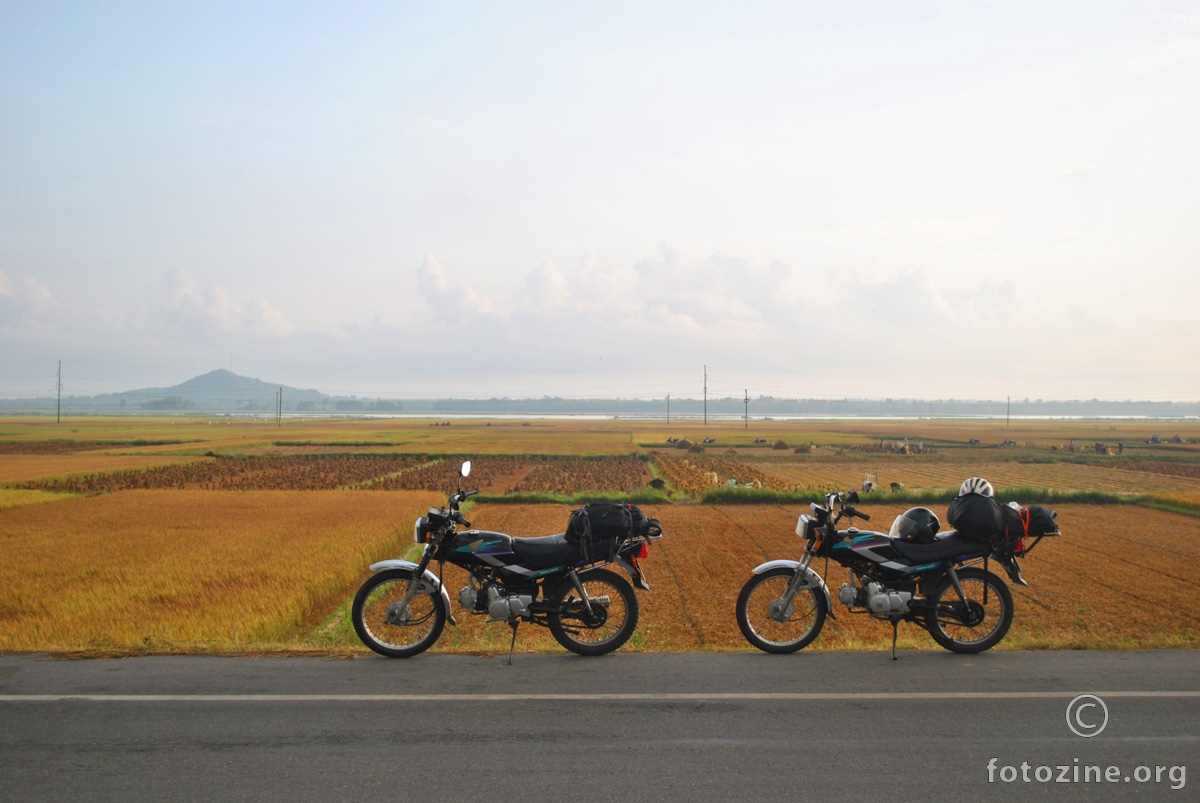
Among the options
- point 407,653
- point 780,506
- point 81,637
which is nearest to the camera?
point 407,653

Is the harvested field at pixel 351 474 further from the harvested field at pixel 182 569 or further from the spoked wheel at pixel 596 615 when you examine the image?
the spoked wheel at pixel 596 615

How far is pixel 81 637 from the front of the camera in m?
8.76

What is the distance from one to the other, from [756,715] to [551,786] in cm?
175

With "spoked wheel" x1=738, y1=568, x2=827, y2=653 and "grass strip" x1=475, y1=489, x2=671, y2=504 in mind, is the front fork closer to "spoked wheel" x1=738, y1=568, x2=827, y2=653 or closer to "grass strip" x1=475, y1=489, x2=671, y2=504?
"spoked wheel" x1=738, y1=568, x2=827, y2=653

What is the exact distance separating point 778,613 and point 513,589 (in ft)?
8.32

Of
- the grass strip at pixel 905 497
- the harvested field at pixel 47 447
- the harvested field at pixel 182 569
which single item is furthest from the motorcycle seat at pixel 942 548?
the harvested field at pixel 47 447

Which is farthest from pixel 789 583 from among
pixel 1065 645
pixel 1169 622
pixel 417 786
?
pixel 1169 622

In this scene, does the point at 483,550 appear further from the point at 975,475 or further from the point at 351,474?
the point at 975,475

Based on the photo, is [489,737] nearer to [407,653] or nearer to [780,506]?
[407,653]

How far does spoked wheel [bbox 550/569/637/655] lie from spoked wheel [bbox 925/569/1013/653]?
113 inches

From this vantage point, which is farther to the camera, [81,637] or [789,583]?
[81,637]

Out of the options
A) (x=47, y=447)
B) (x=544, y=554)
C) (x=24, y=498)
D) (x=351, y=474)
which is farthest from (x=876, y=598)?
(x=47, y=447)

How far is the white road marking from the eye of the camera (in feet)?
18.9

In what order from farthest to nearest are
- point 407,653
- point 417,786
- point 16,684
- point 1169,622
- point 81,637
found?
point 1169,622
point 81,637
point 407,653
point 16,684
point 417,786
